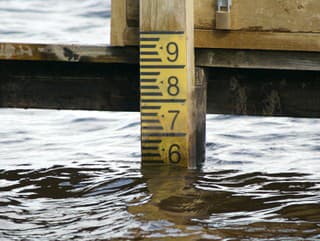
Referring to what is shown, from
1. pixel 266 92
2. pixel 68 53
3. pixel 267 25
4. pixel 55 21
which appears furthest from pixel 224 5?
pixel 55 21

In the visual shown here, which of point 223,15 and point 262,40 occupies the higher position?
point 223,15

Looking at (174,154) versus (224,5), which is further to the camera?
(174,154)

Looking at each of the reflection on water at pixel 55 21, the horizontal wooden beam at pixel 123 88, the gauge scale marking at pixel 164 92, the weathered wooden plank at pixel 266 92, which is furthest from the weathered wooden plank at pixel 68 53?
the reflection on water at pixel 55 21

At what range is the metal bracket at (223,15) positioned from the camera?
21.9 feet

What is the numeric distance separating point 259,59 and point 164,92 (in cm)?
71

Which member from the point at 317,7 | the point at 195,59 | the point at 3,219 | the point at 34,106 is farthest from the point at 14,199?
the point at 317,7

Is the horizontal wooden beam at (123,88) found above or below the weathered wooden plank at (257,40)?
below

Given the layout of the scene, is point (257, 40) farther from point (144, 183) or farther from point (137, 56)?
point (144, 183)

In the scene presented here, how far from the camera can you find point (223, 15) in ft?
21.9

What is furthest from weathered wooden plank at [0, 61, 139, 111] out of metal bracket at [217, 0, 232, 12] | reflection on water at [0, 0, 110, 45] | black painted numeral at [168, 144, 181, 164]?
reflection on water at [0, 0, 110, 45]

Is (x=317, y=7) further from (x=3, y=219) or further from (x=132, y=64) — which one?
(x=3, y=219)

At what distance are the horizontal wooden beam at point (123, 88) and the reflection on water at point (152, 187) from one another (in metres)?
0.50

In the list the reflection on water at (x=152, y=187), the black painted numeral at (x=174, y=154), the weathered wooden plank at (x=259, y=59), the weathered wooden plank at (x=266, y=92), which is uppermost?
the weathered wooden plank at (x=259, y=59)

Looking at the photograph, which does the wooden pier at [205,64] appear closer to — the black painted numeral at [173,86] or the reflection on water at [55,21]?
the black painted numeral at [173,86]
